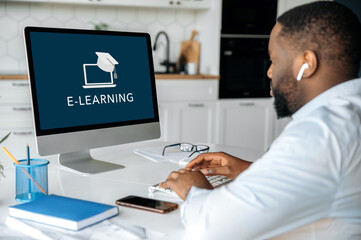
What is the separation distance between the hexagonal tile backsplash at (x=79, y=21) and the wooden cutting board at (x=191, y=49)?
0.37ft

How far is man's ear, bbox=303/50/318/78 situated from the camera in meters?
1.01

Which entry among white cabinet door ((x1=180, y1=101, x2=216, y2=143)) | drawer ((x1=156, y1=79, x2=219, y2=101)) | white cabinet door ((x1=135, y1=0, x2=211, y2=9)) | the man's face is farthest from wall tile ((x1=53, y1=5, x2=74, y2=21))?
the man's face

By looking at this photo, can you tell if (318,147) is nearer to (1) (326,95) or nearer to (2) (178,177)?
(1) (326,95)

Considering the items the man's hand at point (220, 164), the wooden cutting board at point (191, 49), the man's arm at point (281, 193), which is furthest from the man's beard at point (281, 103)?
the wooden cutting board at point (191, 49)

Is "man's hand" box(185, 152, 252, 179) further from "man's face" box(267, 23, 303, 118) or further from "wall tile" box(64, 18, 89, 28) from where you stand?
"wall tile" box(64, 18, 89, 28)

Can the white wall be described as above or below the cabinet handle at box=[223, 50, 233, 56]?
above

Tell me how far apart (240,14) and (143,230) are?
3393mm

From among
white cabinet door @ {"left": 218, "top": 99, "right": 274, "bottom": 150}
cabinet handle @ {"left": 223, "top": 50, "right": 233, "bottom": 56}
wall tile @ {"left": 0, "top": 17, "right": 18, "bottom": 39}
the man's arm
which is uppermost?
wall tile @ {"left": 0, "top": 17, "right": 18, "bottom": 39}

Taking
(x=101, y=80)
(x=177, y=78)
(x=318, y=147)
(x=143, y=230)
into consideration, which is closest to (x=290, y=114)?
(x=318, y=147)

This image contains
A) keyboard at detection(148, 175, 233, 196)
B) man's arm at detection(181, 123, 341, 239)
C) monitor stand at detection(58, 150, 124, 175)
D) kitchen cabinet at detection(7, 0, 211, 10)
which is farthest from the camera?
kitchen cabinet at detection(7, 0, 211, 10)

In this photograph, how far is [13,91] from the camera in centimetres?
345

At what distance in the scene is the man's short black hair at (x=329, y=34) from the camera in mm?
1009

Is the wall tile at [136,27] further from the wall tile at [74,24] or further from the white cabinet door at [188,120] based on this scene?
the white cabinet door at [188,120]

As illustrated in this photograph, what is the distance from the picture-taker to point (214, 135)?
4156mm
